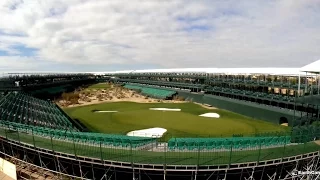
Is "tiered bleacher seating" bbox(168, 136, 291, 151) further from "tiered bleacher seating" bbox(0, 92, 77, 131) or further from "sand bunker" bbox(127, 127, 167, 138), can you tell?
"tiered bleacher seating" bbox(0, 92, 77, 131)

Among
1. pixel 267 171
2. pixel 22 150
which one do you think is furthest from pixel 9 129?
pixel 267 171

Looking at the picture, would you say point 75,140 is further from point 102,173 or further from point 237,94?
point 237,94

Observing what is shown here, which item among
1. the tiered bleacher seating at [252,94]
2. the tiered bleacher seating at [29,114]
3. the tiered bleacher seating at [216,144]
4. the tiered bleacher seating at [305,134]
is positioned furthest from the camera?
the tiered bleacher seating at [252,94]

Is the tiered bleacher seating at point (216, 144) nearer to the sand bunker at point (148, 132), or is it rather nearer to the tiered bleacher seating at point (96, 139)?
the tiered bleacher seating at point (96, 139)

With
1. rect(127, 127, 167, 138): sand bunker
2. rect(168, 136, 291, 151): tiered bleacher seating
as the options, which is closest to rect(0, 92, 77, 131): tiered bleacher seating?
rect(127, 127, 167, 138): sand bunker

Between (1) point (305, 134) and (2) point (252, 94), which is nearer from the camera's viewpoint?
(1) point (305, 134)

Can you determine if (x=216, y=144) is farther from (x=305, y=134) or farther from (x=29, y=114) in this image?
(x=29, y=114)

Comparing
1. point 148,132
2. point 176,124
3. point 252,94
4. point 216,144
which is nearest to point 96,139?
point 216,144

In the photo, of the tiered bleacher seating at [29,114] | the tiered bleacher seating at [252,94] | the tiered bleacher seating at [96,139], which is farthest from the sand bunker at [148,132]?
the tiered bleacher seating at [252,94]
